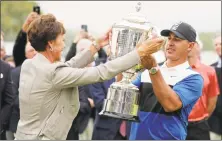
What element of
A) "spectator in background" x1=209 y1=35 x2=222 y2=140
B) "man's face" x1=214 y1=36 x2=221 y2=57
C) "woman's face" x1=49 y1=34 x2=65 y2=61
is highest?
"woman's face" x1=49 y1=34 x2=65 y2=61

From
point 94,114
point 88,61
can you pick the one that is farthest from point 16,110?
point 88,61

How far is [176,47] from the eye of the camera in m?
4.25

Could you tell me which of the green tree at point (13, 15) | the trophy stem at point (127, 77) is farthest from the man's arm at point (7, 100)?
the green tree at point (13, 15)

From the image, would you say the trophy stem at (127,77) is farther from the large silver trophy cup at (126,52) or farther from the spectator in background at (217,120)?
the spectator in background at (217,120)

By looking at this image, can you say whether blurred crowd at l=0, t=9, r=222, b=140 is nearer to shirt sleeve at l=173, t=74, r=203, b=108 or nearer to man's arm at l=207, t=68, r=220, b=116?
man's arm at l=207, t=68, r=220, b=116

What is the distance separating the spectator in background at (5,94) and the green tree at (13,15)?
5.52 meters

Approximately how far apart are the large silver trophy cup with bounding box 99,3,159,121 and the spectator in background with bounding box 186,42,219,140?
209 cm

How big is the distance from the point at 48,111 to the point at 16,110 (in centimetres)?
265

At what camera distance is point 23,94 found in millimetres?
3664

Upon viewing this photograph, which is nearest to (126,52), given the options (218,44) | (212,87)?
(212,87)

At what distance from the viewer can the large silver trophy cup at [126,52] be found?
3969mm

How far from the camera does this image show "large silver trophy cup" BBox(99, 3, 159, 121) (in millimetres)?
3969

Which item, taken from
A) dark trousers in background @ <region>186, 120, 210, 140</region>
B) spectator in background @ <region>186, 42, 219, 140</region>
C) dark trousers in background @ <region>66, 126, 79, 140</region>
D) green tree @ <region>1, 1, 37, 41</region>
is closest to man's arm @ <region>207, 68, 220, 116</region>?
spectator in background @ <region>186, 42, 219, 140</region>

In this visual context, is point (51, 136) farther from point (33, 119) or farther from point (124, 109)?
point (124, 109)
